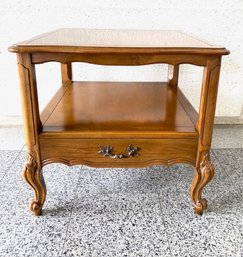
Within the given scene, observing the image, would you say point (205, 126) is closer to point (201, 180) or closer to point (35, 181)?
point (201, 180)

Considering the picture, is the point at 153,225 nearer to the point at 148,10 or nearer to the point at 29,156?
the point at 29,156

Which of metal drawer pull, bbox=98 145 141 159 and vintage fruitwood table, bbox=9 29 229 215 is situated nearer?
vintage fruitwood table, bbox=9 29 229 215

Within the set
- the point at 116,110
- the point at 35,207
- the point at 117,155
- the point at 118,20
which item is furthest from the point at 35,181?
the point at 118,20

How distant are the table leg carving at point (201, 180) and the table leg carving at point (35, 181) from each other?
1.84 feet

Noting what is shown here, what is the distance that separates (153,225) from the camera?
3.43 ft

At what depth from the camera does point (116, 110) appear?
3.86 feet

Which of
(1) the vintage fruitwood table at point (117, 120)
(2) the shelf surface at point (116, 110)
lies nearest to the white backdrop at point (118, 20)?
(2) the shelf surface at point (116, 110)

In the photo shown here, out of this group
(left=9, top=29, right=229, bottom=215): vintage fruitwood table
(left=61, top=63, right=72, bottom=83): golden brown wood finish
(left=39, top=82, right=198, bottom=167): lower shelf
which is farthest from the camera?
(left=61, top=63, right=72, bottom=83): golden brown wood finish

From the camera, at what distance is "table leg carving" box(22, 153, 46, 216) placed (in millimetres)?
1002

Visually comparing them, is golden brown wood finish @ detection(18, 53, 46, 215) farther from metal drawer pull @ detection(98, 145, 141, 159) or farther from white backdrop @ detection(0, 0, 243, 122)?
white backdrop @ detection(0, 0, 243, 122)

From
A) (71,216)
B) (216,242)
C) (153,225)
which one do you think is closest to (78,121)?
(71,216)

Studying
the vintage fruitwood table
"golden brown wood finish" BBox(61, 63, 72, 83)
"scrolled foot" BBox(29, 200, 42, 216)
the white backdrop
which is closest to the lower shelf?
the vintage fruitwood table

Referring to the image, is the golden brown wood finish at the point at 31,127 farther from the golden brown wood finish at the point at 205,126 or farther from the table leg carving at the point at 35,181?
the golden brown wood finish at the point at 205,126

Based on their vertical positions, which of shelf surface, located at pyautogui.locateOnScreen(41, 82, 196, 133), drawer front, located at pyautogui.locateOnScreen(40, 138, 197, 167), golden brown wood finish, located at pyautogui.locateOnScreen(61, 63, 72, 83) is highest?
golden brown wood finish, located at pyautogui.locateOnScreen(61, 63, 72, 83)
